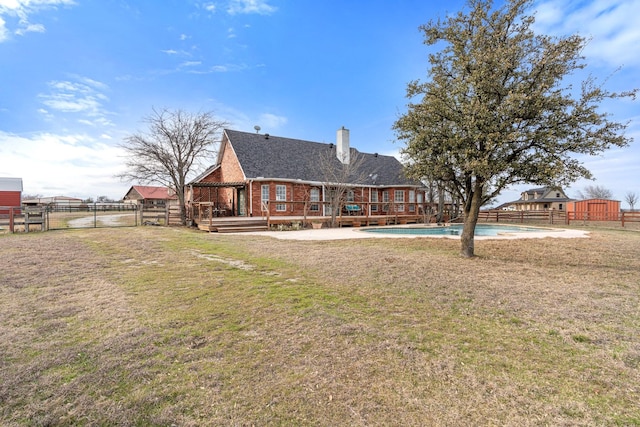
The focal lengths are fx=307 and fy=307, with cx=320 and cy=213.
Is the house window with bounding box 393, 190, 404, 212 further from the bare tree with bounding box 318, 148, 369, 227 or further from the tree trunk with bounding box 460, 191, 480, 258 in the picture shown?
the tree trunk with bounding box 460, 191, 480, 258

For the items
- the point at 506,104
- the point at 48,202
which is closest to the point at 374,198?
the point at 506,104

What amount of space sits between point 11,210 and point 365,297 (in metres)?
18.0

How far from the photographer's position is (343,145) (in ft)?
82.6

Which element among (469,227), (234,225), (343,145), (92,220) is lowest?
(234,225)

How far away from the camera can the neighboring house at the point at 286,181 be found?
20.4 metres

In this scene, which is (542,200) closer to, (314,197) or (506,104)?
(314,197)

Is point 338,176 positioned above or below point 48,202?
above

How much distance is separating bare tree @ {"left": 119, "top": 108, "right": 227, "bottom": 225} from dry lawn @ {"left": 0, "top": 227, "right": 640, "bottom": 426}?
14.1m

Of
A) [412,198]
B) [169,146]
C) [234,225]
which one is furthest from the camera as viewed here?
[412,198]

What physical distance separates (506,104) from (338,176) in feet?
53.3

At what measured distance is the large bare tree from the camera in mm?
6844

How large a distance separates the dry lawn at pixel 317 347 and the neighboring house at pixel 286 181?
13.2 m

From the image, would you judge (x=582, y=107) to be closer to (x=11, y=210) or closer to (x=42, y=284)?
(x=42, y=284)

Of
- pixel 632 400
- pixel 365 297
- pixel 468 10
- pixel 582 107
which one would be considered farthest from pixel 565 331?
pixel 468 10
